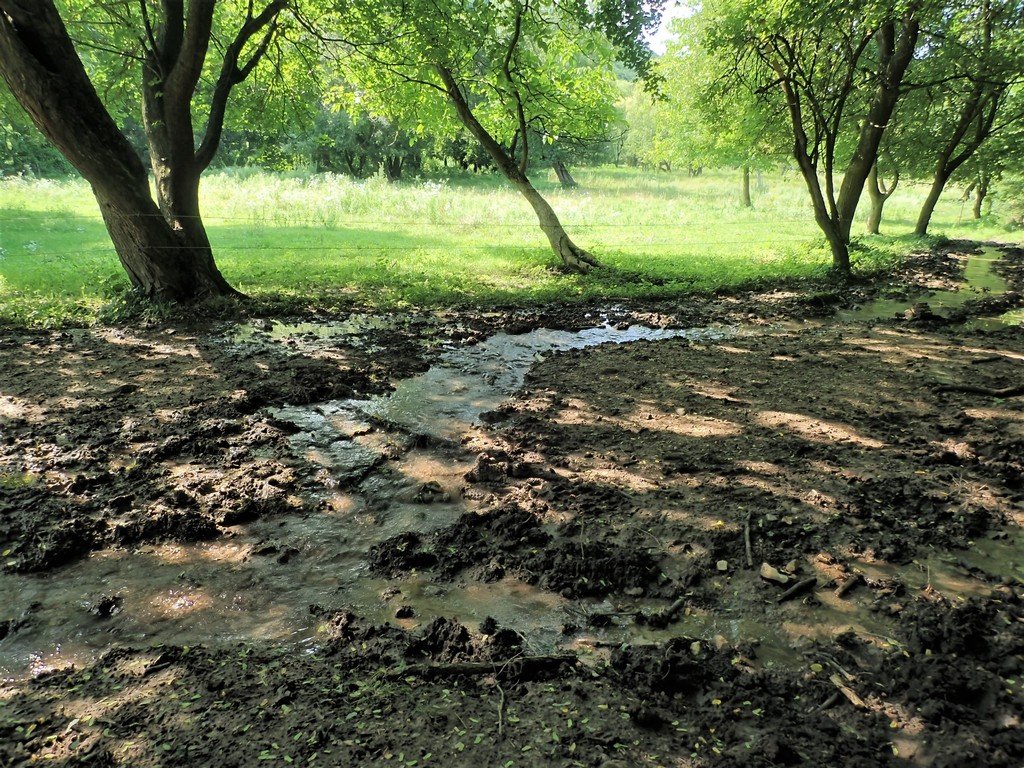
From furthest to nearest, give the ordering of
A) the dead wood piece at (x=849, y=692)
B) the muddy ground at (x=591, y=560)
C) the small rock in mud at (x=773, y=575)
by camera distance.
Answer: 1. the small rock in mud at (x=773, y=575)
2. the dead wood piece at (x=849, y=692)
3. the muddy ground at (x=591, y=560)

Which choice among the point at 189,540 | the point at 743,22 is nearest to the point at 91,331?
the point at 189,540

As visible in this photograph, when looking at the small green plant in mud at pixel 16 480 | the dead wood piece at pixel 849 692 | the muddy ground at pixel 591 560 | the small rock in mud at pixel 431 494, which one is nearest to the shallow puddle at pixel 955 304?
the muddy ground at pixel 591 560

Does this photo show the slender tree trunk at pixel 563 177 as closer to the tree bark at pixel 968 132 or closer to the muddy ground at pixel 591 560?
the tree bark at pixel 968 132

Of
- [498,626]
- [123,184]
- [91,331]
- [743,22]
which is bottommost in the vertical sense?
[498,626]

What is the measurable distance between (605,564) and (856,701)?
144 cm

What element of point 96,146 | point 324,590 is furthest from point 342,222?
point 324,590

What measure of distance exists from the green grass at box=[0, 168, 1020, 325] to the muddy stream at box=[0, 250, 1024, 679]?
6.53m

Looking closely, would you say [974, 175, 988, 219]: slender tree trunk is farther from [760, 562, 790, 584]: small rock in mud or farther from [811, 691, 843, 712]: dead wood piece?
[811, 691, 843, 712]: dead wood piece

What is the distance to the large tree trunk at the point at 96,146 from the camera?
7.75 metres

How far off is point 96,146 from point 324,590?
321 inches

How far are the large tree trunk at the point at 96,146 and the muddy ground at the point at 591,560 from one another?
2.55 metres

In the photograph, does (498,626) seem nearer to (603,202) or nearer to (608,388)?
(608,388)

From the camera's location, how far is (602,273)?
540 inches

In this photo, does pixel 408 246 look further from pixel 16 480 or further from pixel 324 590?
pixel 324 590
